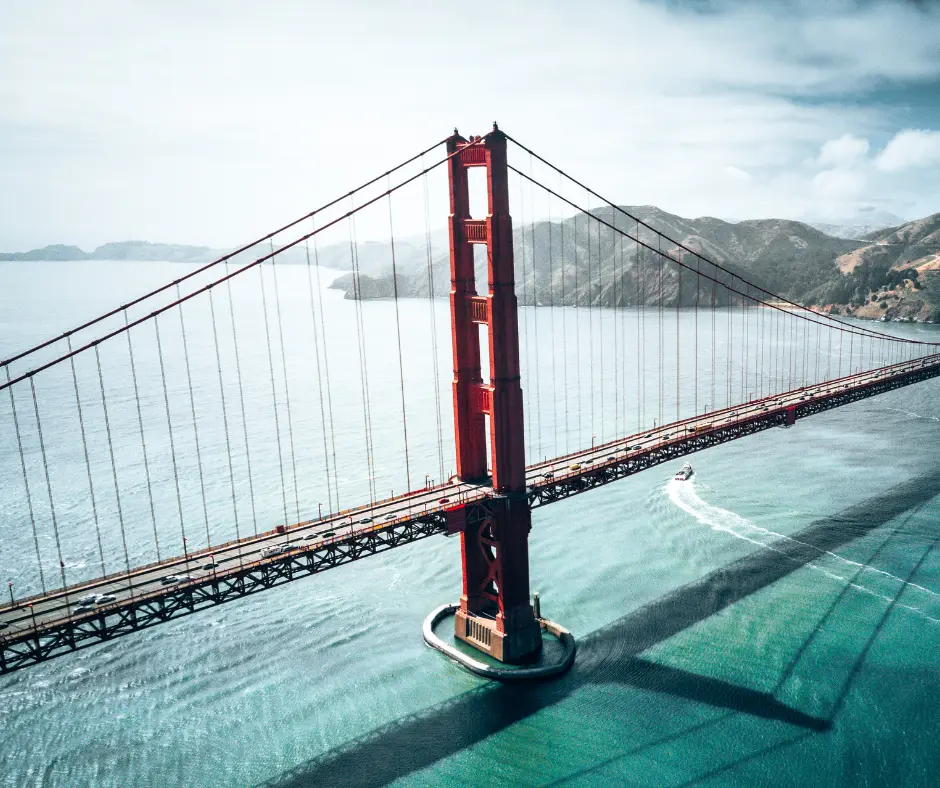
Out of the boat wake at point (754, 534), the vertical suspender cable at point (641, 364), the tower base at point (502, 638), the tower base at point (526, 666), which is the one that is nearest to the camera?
the tower base at point (526, 666)

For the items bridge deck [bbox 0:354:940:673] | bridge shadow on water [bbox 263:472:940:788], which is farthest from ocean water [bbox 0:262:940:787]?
bridge deck [bbox 0:354:940:673]

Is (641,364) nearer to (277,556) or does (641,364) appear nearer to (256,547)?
(256,547)

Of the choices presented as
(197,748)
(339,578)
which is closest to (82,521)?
(339,578)

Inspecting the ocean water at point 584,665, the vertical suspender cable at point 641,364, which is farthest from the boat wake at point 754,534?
the vertical suspender cable at point 641,364

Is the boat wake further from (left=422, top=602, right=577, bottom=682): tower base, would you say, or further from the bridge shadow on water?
(left=422, top=602, right=577, bottom=682): tower base

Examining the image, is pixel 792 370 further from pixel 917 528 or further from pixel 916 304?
pixel 916 304

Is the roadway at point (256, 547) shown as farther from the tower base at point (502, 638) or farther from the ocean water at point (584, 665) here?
the ocean water at point (584, 665)
